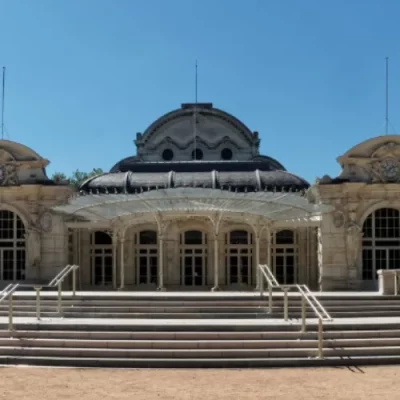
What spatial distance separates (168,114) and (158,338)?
36.6 metres

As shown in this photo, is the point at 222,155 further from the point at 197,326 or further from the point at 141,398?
the point at 141,398

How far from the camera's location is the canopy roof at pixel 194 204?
22.3 metres

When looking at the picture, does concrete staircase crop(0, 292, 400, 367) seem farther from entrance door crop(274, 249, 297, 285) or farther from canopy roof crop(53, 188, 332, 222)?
entrance door crop(274, 249, 297, 285)

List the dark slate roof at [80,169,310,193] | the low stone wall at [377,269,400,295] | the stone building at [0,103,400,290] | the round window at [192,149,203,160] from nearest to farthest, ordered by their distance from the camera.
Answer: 1. the low stone wall at [377,269,400,295]
2. the stone building at [0,103,400,290]
3. the dark slate roof at [80,169,310,193]
4. the round window at [192,149,203,160]

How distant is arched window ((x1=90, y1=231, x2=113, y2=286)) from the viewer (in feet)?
98.9

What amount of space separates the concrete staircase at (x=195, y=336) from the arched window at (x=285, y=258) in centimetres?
998

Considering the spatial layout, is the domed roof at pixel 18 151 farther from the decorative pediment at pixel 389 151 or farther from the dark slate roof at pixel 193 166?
the decorative pediment at pixel 389 151

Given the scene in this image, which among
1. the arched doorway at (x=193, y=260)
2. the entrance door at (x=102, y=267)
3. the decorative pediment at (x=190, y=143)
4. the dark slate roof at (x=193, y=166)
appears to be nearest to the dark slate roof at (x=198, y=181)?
the dark slate roof at (x=193, y=166)

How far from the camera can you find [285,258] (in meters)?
29.9

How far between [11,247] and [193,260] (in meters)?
8.69

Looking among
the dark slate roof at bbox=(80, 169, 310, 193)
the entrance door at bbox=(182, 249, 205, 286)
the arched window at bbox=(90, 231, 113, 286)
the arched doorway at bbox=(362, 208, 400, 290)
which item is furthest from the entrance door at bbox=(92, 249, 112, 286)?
the arched doorway at bbox=(362, 208, 400, 290)

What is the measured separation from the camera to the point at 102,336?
16000 mm

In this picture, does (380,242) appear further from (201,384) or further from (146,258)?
(201,384)

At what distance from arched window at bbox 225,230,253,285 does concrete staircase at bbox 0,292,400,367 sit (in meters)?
10.0
